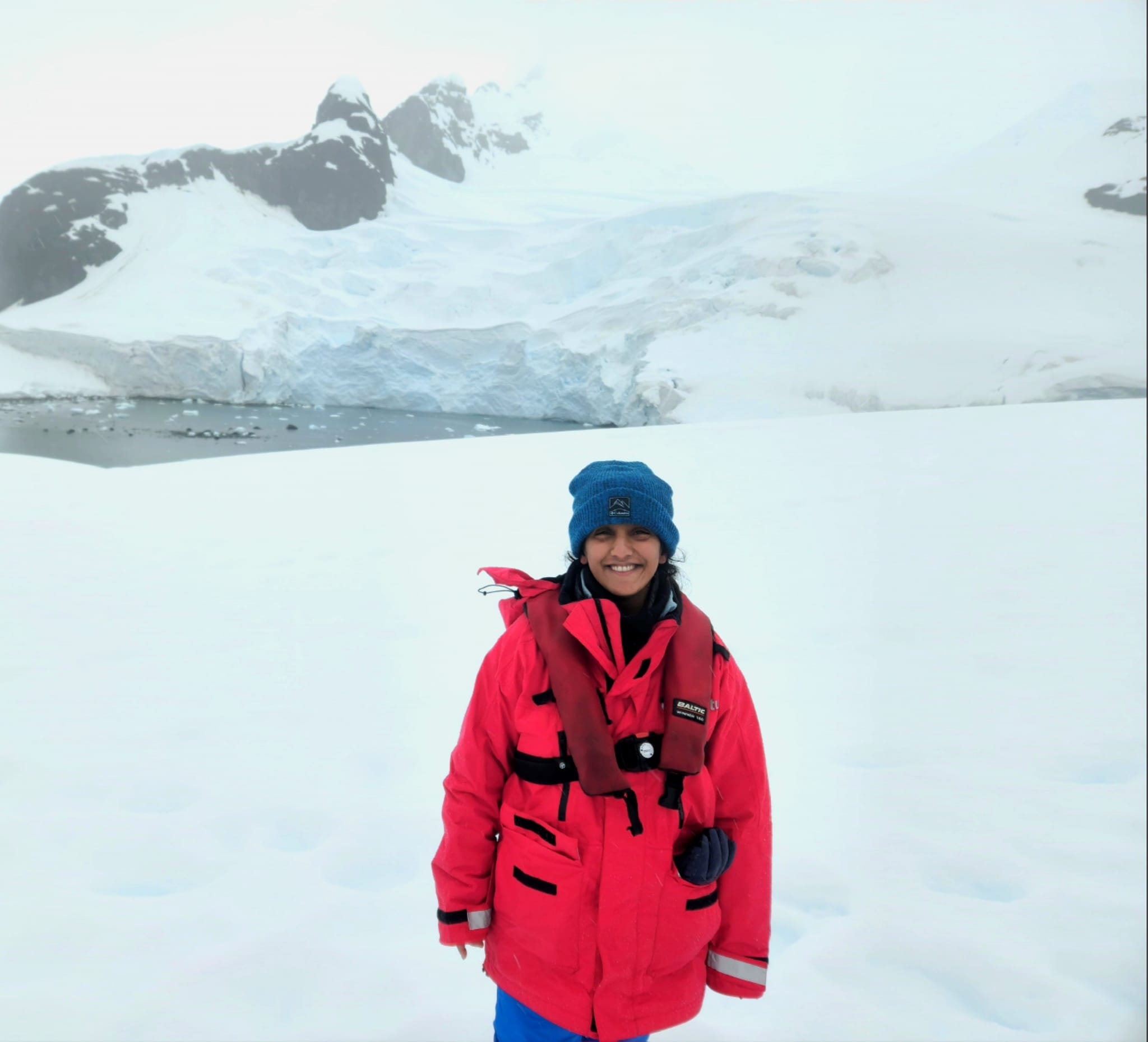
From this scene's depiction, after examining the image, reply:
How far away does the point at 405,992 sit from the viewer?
1.12 metres

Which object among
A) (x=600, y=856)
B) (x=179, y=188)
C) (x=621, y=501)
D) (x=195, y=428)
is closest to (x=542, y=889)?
(x=600, y=856)

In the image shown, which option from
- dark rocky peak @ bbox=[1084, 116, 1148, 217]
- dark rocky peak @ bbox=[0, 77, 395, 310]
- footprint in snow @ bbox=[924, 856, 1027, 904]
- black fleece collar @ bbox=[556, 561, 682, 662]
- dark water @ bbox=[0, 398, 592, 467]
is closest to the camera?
black fleece collar @ bbox=[556, 561, 682, 662]

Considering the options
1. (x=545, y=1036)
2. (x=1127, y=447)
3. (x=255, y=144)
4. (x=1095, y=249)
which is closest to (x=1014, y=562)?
(x=1127, y=447)

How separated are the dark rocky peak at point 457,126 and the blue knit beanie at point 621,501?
61.2 ft

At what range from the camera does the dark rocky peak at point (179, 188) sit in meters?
10.9

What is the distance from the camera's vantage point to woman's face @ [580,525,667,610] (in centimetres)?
85

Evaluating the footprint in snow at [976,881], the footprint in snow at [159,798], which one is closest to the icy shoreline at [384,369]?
the footprint in snow at [159,798]

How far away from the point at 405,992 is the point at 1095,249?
1359cm

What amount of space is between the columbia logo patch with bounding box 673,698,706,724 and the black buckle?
0.14ft

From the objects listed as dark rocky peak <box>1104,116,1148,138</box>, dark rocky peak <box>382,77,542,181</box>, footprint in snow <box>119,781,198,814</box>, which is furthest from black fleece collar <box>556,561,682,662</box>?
dark rocky peak <box>382,77,542,181</box>

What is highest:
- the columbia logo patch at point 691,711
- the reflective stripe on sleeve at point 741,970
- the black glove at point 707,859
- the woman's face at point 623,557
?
the woman's face at point 623,557

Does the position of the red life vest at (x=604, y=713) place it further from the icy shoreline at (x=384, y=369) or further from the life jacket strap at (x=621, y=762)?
the icy shoreline at (x=384, y=369)

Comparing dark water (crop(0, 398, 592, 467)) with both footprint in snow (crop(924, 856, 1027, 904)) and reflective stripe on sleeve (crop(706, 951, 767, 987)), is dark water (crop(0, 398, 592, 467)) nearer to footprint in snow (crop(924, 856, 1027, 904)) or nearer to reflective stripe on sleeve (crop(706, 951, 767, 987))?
footprint in snow (crop(924, 856, 1027, 904))

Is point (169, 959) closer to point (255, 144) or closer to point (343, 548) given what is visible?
point (343, 548)
